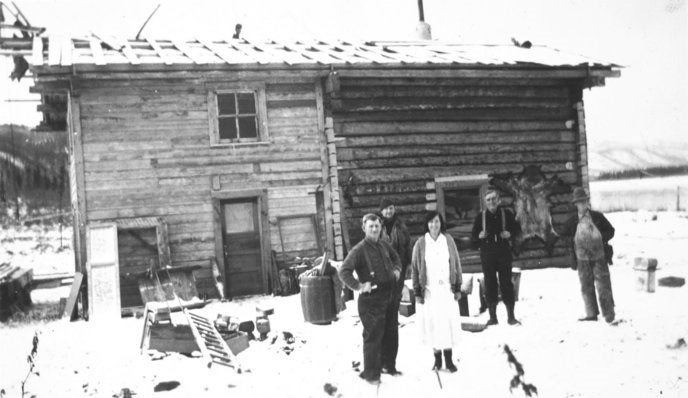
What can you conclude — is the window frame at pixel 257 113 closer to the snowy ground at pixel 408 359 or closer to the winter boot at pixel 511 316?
the snowy ground at pixel 408 359

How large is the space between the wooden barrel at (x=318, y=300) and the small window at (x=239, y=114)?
13.8ft

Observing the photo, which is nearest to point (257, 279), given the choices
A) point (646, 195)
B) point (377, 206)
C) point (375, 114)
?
point (377, 206)

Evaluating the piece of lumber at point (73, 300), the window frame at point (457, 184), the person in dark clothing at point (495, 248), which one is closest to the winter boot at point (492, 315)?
the person in dark clothing at point (495, 248)

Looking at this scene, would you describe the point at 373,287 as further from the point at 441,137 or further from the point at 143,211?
the point at 441,137

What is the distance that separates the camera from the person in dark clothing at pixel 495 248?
25.7ft

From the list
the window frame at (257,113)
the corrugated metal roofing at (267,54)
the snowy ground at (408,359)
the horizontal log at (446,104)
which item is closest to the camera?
the snowy ground at (408,359)

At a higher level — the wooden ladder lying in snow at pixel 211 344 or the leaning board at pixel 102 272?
the leaning board at pixel 102 272

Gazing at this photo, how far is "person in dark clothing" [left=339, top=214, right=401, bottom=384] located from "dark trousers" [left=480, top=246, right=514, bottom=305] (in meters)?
2.32

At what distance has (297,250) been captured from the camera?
12.1 meters

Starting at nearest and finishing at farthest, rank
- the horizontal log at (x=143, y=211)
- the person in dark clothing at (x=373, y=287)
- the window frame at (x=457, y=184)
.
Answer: the person in dark clothing at (x=373, y=287), the horizontal log at (x=143, y=211), the window frame at (x=457, y=184)

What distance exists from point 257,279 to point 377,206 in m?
2.98

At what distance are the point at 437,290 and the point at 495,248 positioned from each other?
81.4 inches

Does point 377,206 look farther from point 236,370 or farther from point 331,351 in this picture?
point 236,370

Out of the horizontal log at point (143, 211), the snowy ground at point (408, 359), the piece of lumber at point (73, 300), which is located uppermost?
the horizontal log at point (143, 211)
